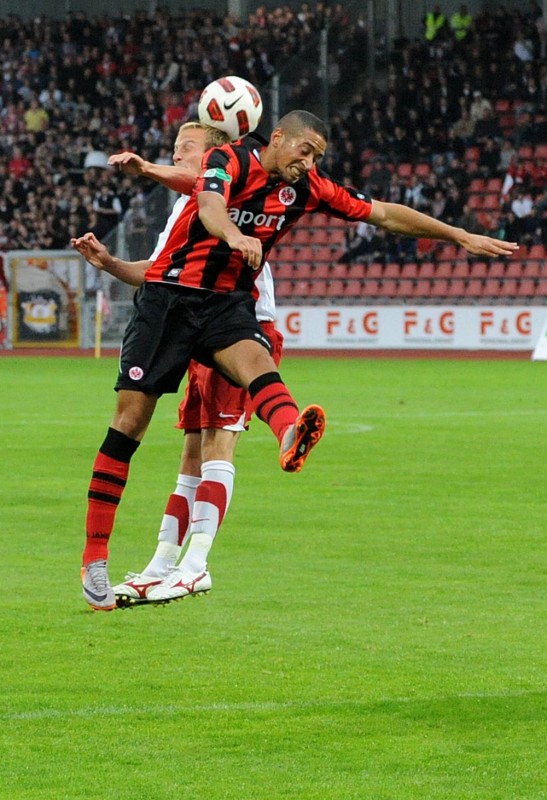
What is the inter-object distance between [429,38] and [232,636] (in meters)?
32.3

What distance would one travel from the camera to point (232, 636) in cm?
682

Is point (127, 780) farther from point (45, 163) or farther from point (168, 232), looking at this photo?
point (45, 163)

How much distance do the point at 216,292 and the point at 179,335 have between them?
25 cm

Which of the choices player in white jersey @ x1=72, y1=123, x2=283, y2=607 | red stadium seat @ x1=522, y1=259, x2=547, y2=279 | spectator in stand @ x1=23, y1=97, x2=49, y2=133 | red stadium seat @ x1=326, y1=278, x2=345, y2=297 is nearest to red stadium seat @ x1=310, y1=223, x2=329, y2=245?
red stadium seat @ x1=326, y1=278, x2=345, y2=297

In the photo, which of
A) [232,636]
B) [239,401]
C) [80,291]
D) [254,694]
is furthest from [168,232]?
[80,291]

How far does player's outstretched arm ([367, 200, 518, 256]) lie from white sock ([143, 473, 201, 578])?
1.56m

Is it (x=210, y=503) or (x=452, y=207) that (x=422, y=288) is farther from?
(x=210, y=503)

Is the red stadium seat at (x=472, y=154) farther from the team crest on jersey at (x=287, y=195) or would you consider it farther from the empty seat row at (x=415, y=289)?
the team crest on jersey at (x=287, y=195)

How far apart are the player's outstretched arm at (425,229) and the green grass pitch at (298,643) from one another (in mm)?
1687

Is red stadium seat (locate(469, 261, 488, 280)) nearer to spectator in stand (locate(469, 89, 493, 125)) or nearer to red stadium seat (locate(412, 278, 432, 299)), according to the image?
red stadium seat (locate(412, 278, 432, 299))

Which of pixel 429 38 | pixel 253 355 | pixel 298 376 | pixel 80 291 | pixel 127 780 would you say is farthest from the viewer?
pixel 429 38

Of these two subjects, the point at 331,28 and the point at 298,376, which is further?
the point at 331,28

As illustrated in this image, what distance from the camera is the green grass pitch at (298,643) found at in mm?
4758

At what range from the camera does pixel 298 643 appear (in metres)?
6.65
